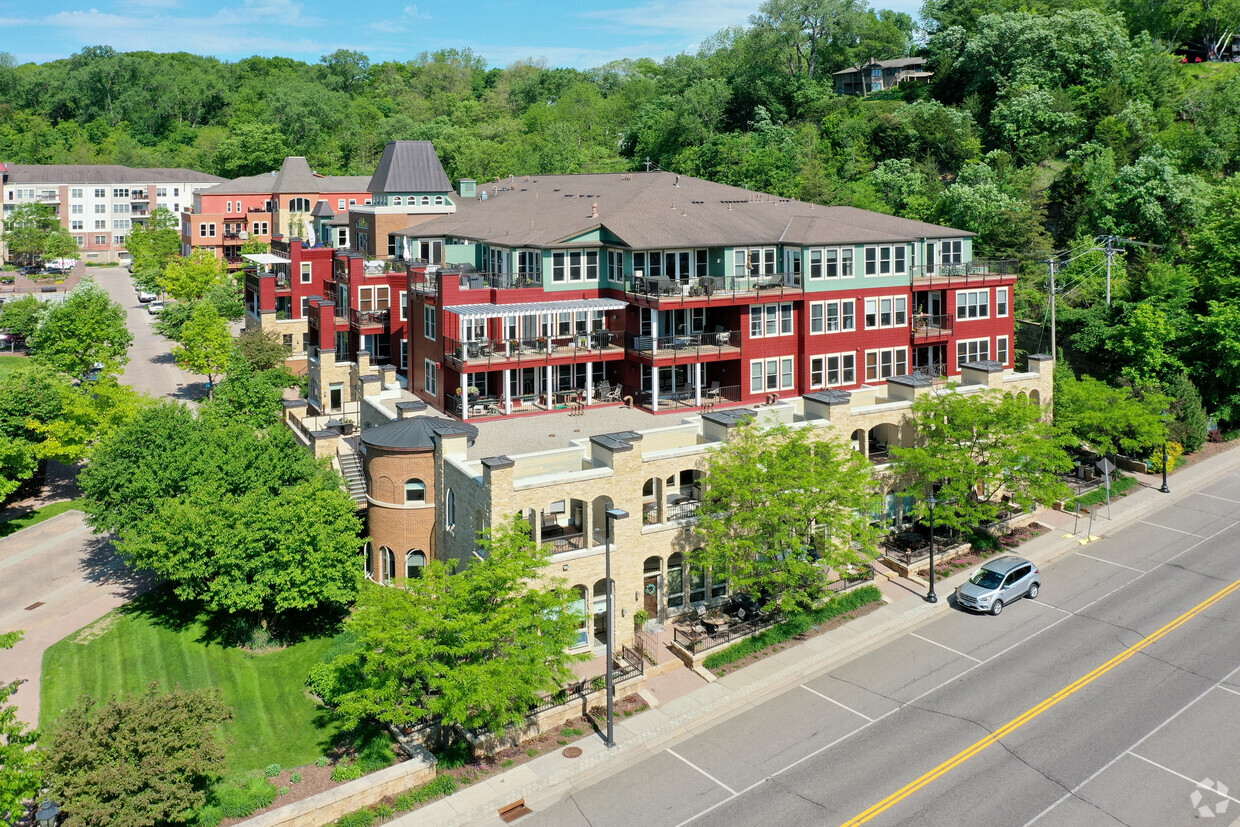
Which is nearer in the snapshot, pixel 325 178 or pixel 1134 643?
pixel 1134 643

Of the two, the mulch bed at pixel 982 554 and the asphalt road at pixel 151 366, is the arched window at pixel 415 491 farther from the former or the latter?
the asphalt road at pixel 151 366

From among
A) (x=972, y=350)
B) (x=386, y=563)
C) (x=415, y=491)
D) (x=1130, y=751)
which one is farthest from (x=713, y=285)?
(x=1130, y=751)

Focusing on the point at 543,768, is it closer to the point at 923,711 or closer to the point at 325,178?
the point at 923,711

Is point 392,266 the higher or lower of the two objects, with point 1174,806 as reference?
higher

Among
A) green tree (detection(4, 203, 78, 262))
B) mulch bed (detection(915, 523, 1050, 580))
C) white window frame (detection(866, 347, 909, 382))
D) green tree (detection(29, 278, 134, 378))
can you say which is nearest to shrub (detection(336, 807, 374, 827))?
mulch bed (detection(915, 523, 1050, 580))

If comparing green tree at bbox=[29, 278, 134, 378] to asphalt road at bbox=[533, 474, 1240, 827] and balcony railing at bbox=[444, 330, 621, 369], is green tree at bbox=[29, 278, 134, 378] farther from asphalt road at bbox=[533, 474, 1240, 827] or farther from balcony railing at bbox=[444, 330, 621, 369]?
asphalt road at bbox=[533, 474, 1240, 827]

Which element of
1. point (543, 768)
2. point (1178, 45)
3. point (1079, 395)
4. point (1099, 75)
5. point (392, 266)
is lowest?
point (543, 768)

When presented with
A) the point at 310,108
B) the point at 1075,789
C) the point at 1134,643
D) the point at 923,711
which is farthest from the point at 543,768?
the point at 310,108
